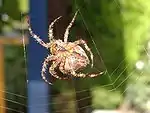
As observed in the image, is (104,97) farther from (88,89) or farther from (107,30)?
(107,30)

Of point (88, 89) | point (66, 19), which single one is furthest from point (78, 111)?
point (66, 19)

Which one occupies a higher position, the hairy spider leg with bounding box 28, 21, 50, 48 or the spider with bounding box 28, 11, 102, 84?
the hairy spider leg with bounding box 28, 21, 50, 48

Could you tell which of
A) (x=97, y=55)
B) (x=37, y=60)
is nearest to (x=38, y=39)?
(x=37, y=60)

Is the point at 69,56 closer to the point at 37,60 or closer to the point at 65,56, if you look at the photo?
the point at 65,56
